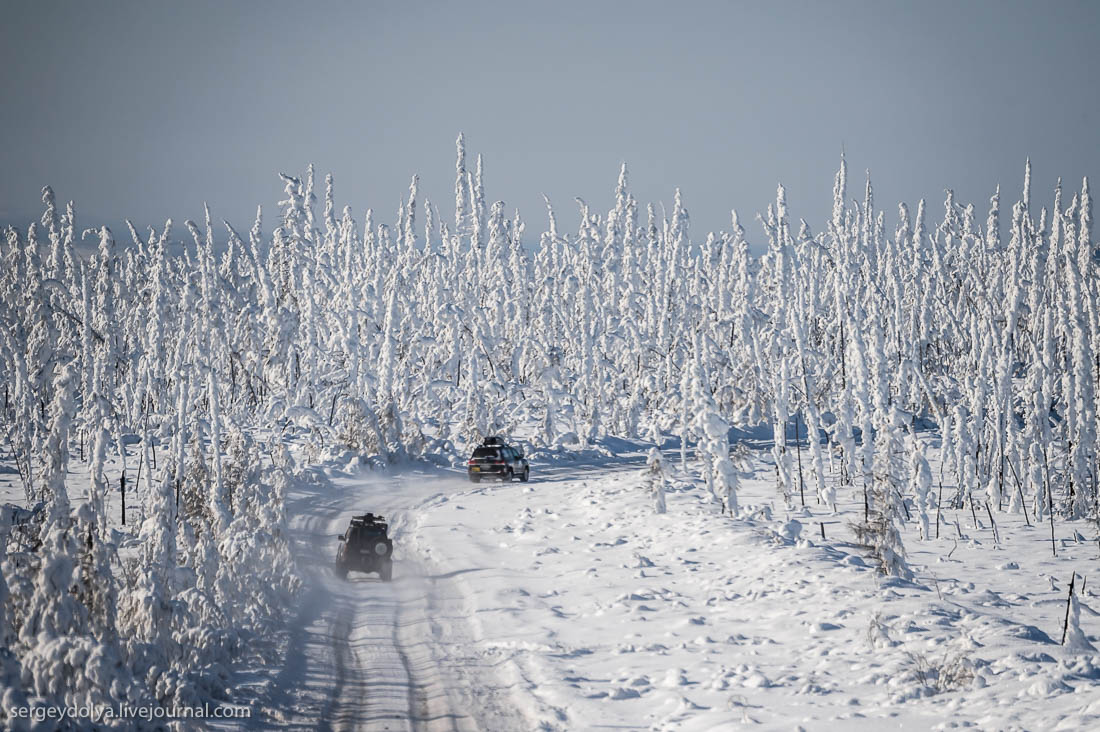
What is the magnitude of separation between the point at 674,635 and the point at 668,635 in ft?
0.32

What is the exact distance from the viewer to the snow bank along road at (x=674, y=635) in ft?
30.1

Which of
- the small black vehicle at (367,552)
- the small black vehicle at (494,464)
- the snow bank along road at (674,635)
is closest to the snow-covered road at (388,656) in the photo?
the snow bank along road at (674,635)

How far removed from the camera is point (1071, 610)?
10.9 meters

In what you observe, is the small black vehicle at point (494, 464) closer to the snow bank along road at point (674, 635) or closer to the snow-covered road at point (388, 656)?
the snow bank along road at point (674, 635)

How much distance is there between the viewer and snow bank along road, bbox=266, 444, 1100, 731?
30.1ft

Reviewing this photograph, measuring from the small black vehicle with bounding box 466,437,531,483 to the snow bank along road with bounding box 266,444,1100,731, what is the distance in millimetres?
8276

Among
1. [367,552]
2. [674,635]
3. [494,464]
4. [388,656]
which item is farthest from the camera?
[494,464]

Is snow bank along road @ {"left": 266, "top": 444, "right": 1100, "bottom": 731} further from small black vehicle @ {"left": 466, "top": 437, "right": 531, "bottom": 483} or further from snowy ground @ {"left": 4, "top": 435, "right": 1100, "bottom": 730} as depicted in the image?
small black vehicle @ {"left": 466, "top": 437, "right": 531, "bottom": 483}

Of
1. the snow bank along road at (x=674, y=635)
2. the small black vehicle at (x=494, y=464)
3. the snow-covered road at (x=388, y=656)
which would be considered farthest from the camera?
the small black vehicle at (x=494, y=464)

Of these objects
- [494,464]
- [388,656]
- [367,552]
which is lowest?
[388,656]

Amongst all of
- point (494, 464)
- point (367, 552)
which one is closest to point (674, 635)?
point (367, 552)

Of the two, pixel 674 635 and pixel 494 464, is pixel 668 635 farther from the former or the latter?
pixel 494 464

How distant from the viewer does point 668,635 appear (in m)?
12.3

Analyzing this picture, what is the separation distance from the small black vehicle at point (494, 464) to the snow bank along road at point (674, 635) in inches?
326
